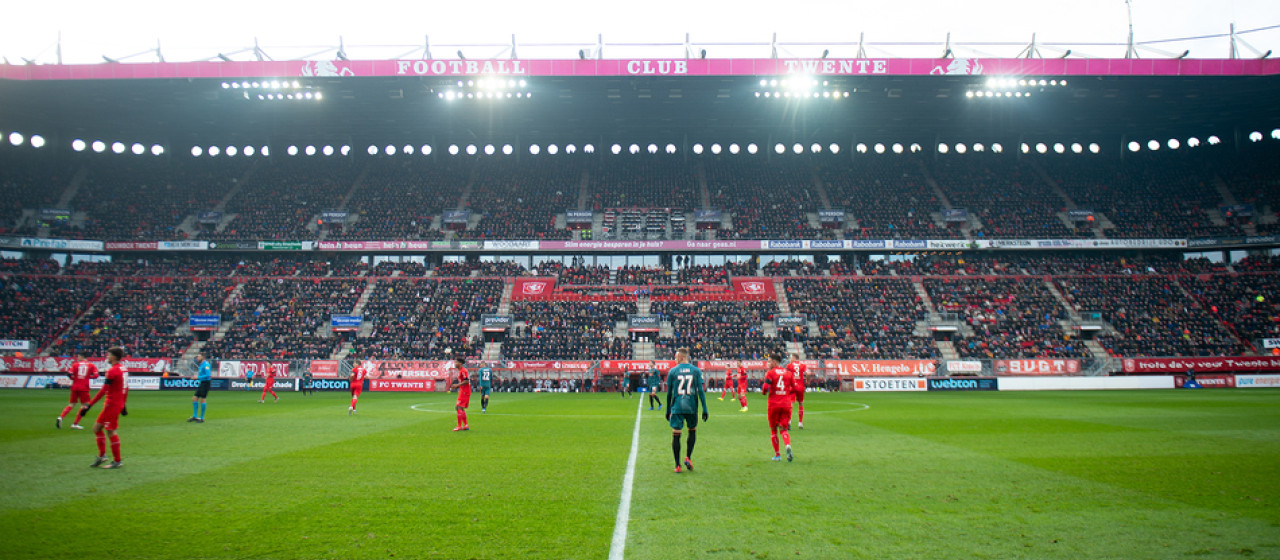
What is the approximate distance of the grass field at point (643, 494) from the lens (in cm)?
616

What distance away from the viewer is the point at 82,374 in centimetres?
1348

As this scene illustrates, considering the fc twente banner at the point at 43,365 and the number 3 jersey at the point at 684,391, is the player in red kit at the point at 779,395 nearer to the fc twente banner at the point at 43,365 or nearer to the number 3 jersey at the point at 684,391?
the number 3 jersey at the point at 684,391

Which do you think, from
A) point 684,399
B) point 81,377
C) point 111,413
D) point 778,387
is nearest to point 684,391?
point 684,399

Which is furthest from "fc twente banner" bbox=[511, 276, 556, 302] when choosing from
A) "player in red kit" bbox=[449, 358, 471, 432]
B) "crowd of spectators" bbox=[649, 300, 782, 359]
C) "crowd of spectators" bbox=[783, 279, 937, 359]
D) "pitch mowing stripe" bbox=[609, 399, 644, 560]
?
"pitch mowing stripe" bbox=[609, 399, 644, 560]

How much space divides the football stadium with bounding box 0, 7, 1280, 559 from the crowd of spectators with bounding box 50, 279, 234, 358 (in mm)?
353

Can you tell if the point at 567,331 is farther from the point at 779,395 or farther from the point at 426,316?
the point at 779,395

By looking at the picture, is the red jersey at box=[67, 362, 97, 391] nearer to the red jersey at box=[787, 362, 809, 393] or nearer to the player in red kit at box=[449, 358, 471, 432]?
the player in red kit at box=[449, 358, 471, 432]

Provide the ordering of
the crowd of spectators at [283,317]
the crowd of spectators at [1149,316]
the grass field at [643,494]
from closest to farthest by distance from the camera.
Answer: the grass field at [643,494]
the crowd of spectators at [1149,316]
the crowd of spectators at [283,317]

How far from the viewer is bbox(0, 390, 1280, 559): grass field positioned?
616cm

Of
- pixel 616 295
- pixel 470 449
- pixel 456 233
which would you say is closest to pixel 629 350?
→ pixel 616 295

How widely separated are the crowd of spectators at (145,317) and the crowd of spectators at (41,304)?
0.98 metres

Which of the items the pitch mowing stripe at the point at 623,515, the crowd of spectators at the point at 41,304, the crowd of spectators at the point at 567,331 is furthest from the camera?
the crowd of spectators at the point at 41,304

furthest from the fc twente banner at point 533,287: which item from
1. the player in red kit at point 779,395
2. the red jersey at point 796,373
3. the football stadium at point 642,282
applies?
the player in red kit at point 779,395

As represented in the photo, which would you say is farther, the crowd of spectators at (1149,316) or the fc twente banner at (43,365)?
the crowd of spectators at (1149,316)
